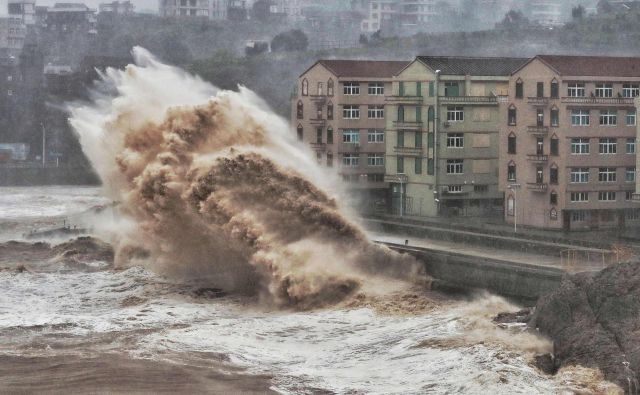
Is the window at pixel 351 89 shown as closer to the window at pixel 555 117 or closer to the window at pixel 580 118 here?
the window at pixel 555 117

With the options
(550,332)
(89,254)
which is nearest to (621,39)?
(89,254)

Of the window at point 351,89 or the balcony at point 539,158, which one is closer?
the balcony at point 539,158

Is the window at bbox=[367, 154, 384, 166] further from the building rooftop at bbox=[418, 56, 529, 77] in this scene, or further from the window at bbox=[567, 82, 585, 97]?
the window at bbox=[567, 82, 585, 97]

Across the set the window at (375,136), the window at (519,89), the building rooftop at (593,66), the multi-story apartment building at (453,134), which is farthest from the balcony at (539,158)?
the window at (375,136)

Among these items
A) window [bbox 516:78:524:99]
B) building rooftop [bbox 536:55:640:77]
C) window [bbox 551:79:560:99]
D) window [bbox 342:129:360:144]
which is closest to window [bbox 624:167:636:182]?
building rooftop [bbox 536:55:640:77]

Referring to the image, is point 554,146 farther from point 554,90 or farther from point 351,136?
point 351,136

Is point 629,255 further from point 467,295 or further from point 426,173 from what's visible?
point 426,173
